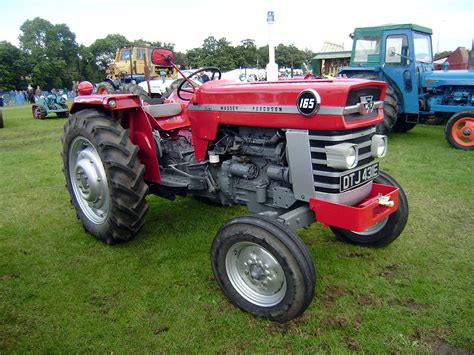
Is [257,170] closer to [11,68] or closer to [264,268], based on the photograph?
[264,268]

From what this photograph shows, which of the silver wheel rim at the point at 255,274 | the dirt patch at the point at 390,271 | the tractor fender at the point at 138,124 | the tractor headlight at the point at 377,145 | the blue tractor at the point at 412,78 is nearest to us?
the silver wheel rim at the point at 255,274

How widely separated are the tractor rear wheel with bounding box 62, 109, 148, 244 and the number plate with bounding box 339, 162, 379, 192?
5.72 feet

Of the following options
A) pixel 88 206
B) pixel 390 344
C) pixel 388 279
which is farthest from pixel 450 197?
pixel 88 206

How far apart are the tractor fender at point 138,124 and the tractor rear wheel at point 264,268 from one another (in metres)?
1.34

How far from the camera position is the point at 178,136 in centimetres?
408

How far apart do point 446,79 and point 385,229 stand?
6.19 meters

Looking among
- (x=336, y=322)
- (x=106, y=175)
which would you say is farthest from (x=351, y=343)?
(x=106, y=175)

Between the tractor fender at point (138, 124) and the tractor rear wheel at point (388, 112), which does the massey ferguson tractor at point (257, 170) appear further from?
the tractor rear wheel at point (388, 112)

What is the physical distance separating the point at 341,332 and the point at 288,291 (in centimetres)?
45

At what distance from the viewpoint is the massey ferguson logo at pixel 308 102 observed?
7.79ft

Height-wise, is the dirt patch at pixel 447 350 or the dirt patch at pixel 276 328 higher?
the dirt patch at pixel 276 328

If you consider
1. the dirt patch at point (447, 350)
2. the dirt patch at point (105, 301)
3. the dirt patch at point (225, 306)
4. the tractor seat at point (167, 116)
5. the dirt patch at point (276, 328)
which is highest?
the tractor seat at point (167, 116)

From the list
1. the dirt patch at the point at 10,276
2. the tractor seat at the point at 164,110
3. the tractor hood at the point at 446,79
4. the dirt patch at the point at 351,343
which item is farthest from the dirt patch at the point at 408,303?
the tractor hood at the point at 446,79

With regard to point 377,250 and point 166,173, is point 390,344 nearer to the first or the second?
point 377,250
